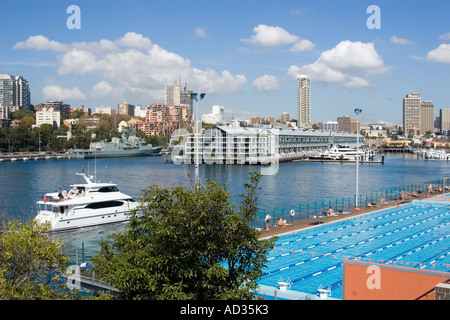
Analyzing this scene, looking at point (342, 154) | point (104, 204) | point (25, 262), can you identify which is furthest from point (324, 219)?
point (342, 154)

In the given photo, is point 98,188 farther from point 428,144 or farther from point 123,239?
point 428,144

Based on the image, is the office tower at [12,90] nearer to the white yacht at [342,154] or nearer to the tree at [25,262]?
the white yacht at [342,154]

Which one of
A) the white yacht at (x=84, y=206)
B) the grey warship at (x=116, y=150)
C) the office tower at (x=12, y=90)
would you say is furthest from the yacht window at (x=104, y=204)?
the office tower at (x=12, y=90)

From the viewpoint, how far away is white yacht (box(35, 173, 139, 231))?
2323 centimetres

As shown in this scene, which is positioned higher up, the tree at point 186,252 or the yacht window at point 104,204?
the tree at point 186,252

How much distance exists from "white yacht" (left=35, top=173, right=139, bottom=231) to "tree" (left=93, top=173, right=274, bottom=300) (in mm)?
17016

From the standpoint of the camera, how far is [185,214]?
18.3ft

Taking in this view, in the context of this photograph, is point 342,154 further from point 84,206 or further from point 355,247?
point 355,247

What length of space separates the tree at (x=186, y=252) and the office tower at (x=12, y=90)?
182 metres

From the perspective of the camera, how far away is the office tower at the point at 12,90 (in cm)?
17462

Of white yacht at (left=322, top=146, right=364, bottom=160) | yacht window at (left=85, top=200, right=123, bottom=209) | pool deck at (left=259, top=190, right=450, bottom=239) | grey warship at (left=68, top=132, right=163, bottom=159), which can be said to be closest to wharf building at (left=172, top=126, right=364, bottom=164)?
white yacht at (left=322, top=146, right=364, bottom=160)

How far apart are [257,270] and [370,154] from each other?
330ft

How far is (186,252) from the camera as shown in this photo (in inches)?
221
